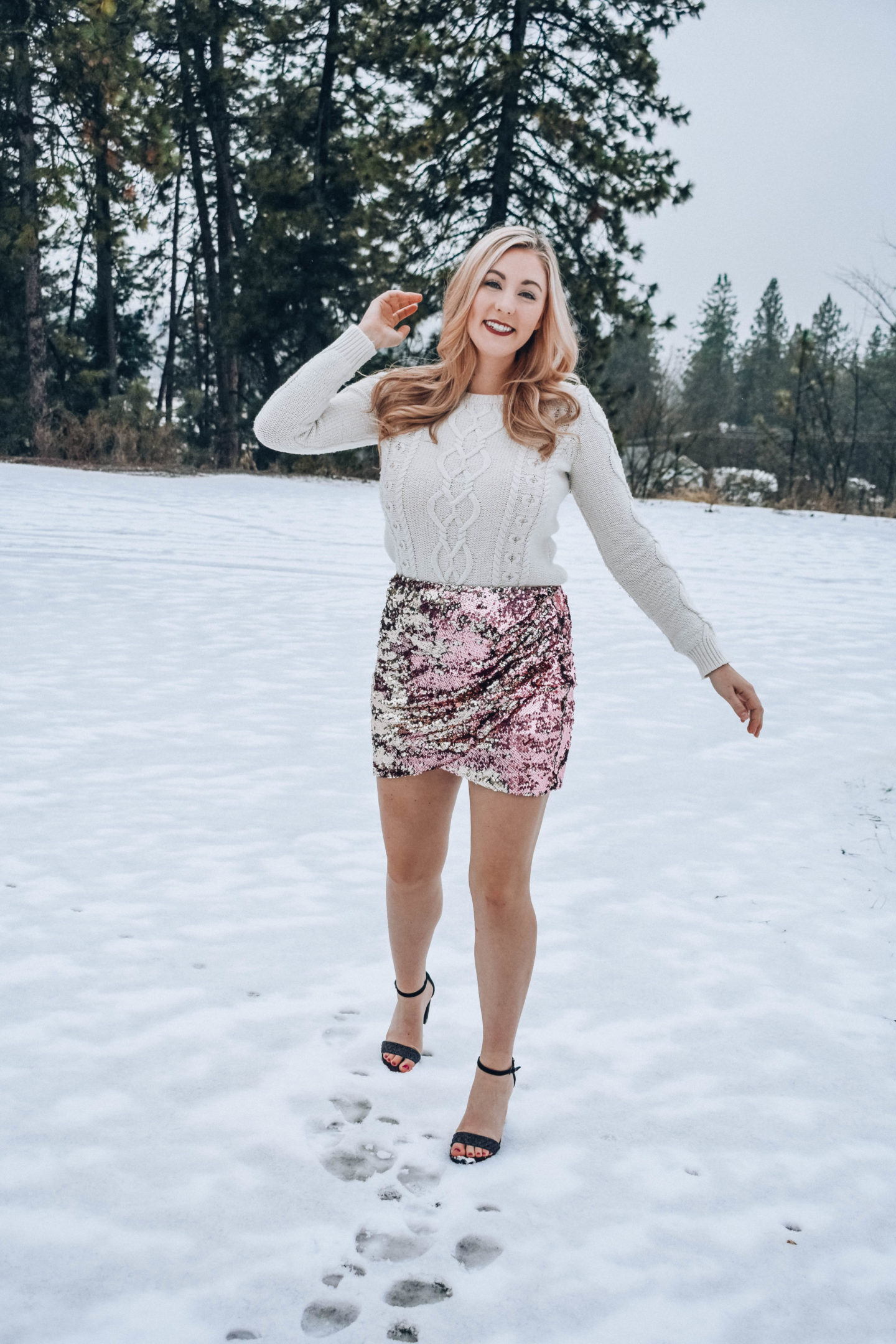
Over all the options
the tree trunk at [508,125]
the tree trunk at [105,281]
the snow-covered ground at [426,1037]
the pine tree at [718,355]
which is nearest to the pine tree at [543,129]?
the tree trunk at [508,125]

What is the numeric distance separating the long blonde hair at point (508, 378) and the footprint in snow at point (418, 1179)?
1328mm

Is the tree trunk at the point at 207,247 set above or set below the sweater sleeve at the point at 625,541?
above

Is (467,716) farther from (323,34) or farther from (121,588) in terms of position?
(323,34)

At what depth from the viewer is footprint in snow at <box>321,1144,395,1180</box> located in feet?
6.33

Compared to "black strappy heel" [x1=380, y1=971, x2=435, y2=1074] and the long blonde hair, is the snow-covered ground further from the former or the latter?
the long blonde hair

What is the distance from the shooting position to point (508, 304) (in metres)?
2.08

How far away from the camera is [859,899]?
319 cm

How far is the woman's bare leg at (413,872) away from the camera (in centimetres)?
213

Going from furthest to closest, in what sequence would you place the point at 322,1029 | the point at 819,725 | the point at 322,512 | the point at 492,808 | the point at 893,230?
the point at 893,230 < the point at 322,512 < the point at 819,725 < the point at 322,1029 < the point at 492,808

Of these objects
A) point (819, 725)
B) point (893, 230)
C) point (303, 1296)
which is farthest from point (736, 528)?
point (303, 1296)

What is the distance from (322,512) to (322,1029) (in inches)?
415

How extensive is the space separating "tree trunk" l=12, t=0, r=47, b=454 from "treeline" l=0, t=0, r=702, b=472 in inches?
1.6

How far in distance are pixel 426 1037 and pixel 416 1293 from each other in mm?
791

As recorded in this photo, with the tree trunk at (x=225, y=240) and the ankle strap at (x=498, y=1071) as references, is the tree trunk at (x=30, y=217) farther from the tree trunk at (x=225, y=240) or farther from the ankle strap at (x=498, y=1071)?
the ankle strap at (x=498, y=1071)
